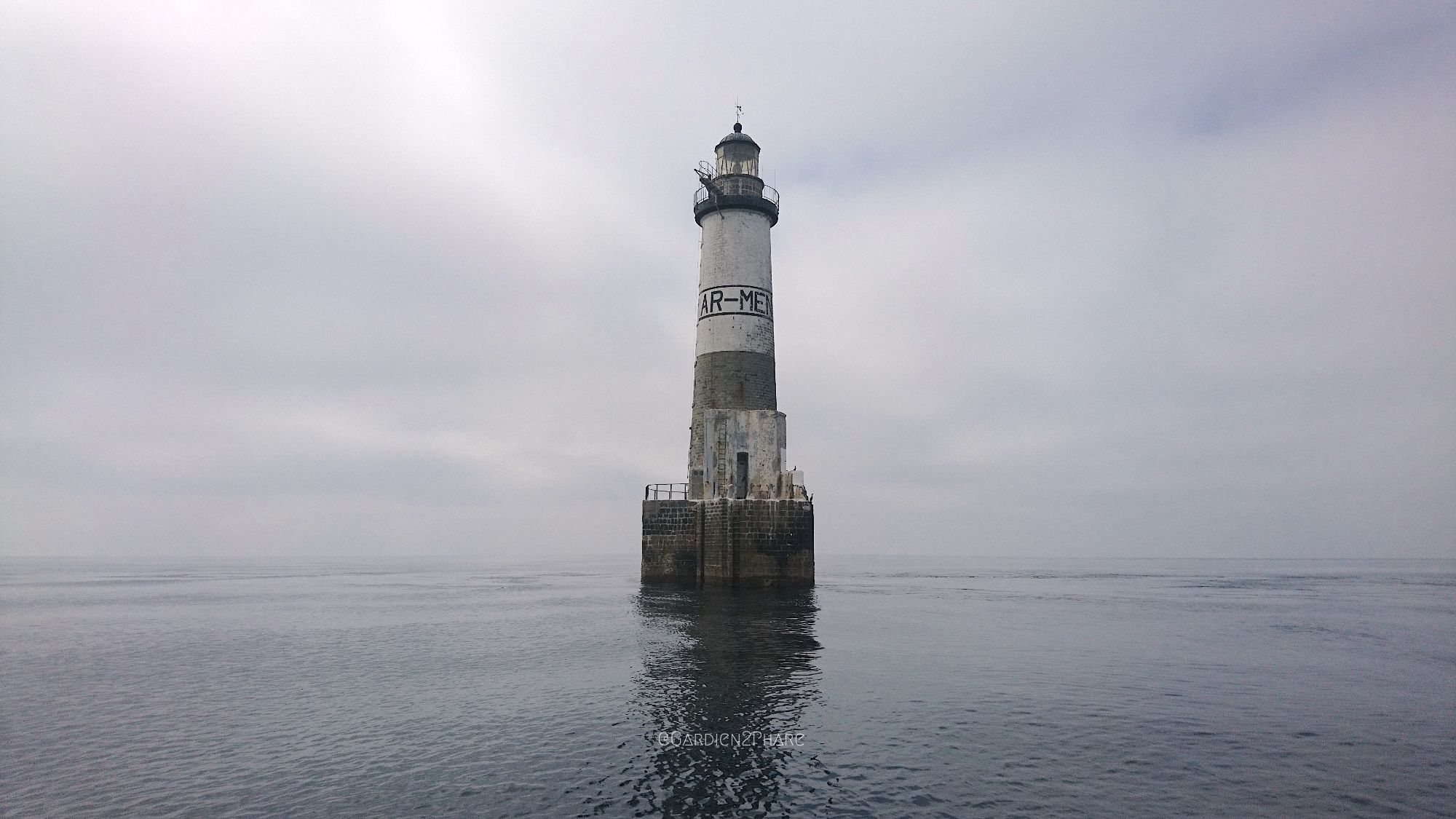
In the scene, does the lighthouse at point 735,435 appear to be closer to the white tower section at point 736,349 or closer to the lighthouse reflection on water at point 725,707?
the white tower section at point 736,349

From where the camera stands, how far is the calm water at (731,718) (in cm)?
1234

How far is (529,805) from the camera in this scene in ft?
38.7

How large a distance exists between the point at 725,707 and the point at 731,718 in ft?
Answer: 3.07

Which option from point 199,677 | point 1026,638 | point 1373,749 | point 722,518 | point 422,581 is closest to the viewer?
point 1373,749


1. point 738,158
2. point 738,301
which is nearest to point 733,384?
point 738,301

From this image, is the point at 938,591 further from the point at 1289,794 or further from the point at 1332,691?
the point at 1289,794

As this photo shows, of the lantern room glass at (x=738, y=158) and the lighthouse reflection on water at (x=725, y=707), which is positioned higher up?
the lantern room glass at (x=738, y=158)

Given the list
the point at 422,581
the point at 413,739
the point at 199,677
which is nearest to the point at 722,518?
the point at 199,677

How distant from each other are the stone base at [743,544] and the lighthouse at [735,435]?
5 cm

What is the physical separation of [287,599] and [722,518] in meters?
33.2

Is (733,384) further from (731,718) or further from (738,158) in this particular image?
(731,718)

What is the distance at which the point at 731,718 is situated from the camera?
1658 cm

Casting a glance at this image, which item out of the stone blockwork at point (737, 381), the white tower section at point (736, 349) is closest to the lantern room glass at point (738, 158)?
the white tower section at point (736, 349)

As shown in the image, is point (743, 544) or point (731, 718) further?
point (743, 544)
